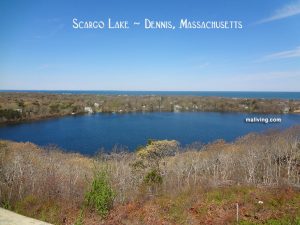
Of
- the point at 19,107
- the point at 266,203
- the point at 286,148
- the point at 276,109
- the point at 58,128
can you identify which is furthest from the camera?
the point at 276,109

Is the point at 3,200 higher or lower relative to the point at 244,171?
higher

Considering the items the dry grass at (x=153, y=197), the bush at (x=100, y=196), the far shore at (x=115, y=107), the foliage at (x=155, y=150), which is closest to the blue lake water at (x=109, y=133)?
the far shore at (x=115, y=107)

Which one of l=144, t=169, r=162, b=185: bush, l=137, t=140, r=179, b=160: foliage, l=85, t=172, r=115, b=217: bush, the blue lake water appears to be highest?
l=85, t=172, r=115, b=217: bush

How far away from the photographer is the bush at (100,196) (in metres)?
14.4

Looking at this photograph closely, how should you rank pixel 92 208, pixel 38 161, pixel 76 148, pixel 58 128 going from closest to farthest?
pixel 92 208
pixel 38 161
pixel 76 148
pixel 58 128

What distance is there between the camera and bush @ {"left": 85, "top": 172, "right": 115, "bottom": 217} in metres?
14.4

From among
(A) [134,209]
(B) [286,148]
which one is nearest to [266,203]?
(A) [134,209]

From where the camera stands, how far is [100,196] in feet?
48.1

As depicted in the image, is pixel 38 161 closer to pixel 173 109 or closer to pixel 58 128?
pixel 58 128

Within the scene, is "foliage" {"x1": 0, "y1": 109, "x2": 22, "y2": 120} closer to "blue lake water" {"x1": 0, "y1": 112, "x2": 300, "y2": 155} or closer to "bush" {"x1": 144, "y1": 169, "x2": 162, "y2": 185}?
A: "blue lake water" {"x1": 0, "y1": 112, "x2": 300, "y2": 155}

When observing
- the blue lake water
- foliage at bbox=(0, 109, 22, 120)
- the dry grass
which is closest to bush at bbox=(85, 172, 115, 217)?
the dry grass

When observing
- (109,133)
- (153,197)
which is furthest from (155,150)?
(109,133)

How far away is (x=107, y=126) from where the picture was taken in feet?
265

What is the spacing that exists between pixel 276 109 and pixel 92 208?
113 metres
